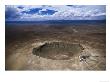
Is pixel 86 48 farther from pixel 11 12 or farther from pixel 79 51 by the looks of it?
pixel 11 12

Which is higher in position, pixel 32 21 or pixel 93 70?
pixel 32 21
